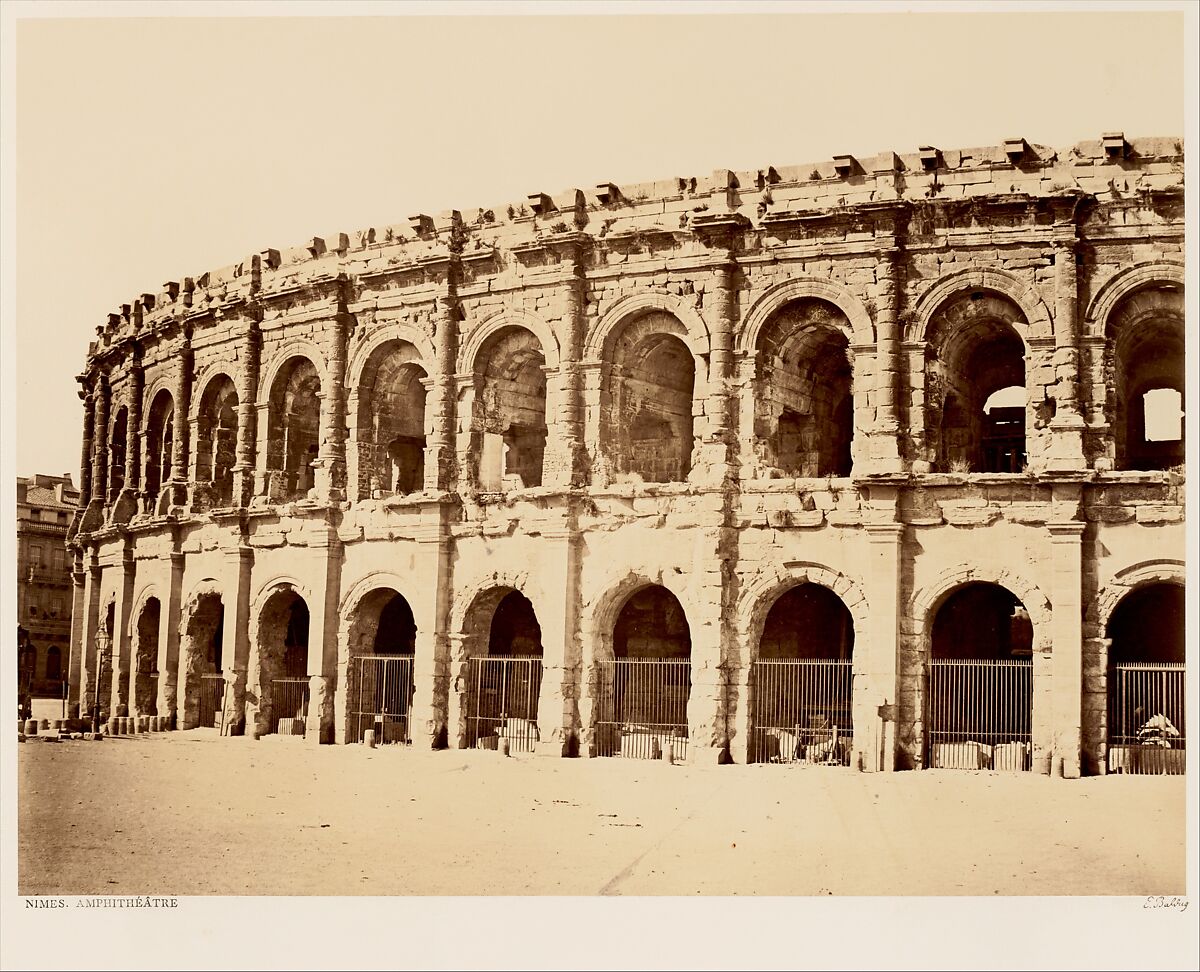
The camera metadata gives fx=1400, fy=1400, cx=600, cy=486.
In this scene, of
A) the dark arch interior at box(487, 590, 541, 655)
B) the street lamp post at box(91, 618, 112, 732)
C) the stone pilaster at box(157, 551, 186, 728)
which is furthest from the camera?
the street lamp post at box(91, 618, 112, 732)

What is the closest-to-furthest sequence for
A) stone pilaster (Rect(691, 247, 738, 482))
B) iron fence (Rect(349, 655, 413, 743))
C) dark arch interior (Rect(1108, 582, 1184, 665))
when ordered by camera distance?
stone pilaster (Rect(691, 247, 738, 482)) < dark arch interior (Rect(1108, 582, 1184, 665)) < iron fence (Rect(349, 655, 413, 743))

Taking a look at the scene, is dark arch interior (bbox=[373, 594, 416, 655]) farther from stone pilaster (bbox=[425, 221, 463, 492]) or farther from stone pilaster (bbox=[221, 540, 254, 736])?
stone pilaster (bbox=[425, 221, 463, 492])

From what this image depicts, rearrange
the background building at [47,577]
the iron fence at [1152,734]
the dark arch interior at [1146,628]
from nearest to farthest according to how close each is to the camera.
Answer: the iron fence at [1152,734], the dark arch interior at [1146,628], the background building at [47,577]

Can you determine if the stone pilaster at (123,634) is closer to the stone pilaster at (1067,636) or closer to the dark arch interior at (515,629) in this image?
the dark arch interior at (515,629)

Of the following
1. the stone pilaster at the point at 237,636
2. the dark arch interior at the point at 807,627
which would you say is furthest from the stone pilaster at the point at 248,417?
the dark arch interior at the point at 807,627
